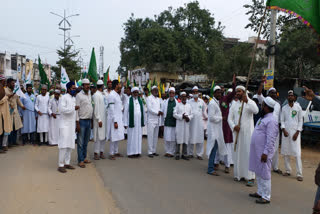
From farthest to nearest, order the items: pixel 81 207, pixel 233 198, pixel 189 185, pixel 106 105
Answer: pixel 106 105 < pixel 189 185 < pixel 233 198 < pixel 81 207

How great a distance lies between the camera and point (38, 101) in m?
10.9

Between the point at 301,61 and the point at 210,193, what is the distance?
13414 mm

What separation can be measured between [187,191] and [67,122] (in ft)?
10.6

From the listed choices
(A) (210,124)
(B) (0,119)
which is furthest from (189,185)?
(B) (0,119)

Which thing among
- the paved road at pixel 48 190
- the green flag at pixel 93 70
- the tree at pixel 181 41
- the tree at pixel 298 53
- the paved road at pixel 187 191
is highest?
the tree at pixel 181 41

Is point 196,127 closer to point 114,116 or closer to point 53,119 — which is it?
point 114,116

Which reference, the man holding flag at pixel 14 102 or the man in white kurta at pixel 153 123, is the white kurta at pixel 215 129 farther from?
the man holding flag at pixel 14 102

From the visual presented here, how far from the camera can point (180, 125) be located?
8.95 m

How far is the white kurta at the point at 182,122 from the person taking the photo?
8873 mm

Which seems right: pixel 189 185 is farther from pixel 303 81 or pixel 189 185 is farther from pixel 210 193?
pixel 303 81

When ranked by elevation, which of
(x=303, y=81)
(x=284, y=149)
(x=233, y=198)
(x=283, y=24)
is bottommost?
(x=233, y=198)

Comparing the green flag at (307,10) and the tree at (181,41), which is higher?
the tree at (181,41)

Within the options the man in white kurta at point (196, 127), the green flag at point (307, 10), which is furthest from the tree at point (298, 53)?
the green flag at point (307, 10)

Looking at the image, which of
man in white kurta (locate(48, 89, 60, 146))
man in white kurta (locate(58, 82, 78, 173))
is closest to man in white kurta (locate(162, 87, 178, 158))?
man in white kurta (locate(58, 82, 78, 173))
